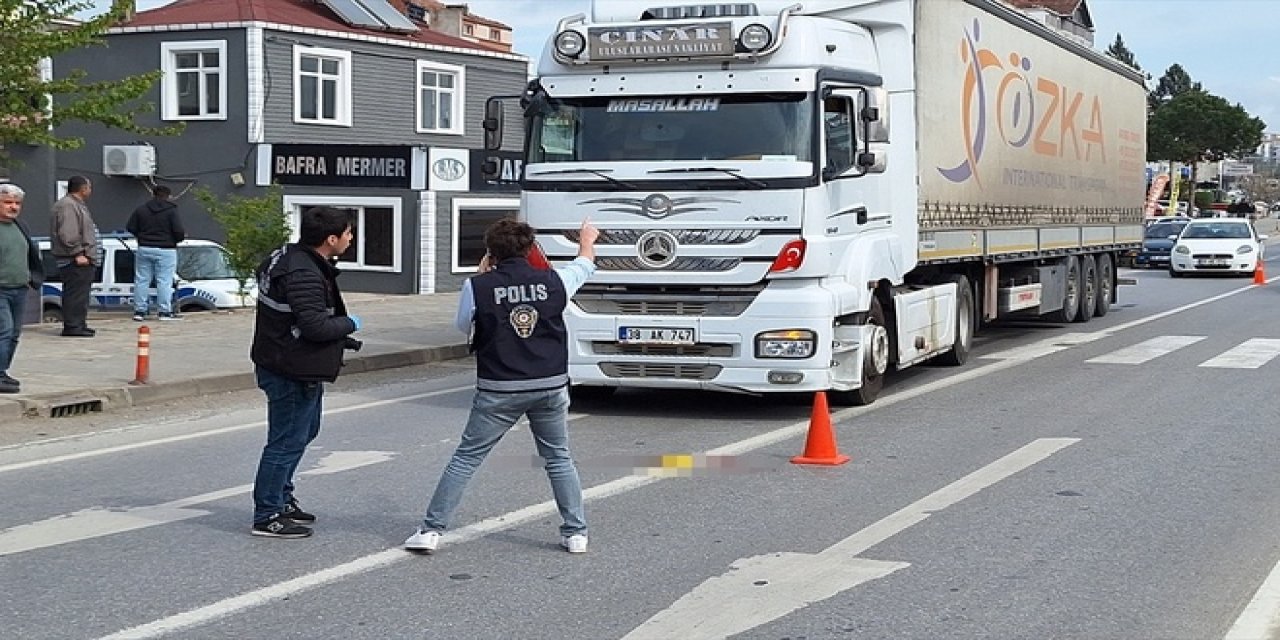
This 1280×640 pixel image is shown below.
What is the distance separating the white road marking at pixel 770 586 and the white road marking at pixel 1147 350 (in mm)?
9378

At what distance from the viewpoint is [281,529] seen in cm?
778

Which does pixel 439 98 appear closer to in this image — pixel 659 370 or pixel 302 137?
pixel 302 137

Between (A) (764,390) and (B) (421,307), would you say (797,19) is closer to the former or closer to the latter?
(A) (764,390)

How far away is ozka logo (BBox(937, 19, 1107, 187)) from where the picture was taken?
16.3 meters

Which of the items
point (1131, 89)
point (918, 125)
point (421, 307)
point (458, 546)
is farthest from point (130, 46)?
point (458, 546)

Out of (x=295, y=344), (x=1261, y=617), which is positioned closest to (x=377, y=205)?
(x=295, y=344)

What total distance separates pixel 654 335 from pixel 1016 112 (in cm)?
807

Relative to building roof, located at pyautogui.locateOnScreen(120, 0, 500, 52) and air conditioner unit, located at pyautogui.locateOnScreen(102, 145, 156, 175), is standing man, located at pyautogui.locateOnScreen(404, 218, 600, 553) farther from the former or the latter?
air conditioner unit, located at pyautogui.locateOnScreen(102, 145, 156, 175)

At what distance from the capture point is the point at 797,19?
12406mm

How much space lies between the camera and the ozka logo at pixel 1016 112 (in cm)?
1634

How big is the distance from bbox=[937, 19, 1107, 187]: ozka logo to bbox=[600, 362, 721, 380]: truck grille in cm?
431

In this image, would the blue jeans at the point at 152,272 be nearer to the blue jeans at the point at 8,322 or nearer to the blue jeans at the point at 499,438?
the blue jeans at the point at 8,322

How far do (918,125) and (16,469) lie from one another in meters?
8.39

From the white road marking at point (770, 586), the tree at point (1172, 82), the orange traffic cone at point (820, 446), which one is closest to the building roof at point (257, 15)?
the orange traffic cone at point (820, 446)
